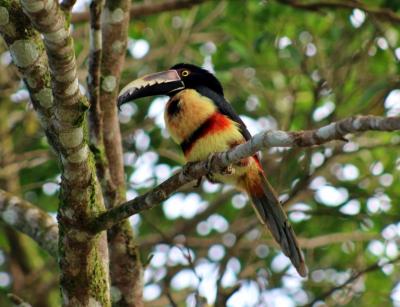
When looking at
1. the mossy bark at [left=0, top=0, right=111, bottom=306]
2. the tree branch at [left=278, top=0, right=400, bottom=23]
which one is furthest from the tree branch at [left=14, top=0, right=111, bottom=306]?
the tree branch at [left=278, top=0, right=400, bottom=23]

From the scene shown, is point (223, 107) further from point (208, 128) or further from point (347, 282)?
point (347, 282)

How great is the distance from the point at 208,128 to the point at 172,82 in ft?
1.58

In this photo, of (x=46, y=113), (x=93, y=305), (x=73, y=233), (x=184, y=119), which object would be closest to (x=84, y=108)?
(x=46, y=113)

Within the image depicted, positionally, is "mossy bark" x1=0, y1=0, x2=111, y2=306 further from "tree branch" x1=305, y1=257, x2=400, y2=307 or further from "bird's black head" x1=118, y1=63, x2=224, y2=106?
"tree branch" x1=305, y1=257, x2=400, y2=307

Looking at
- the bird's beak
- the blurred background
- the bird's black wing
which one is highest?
the bird's beak

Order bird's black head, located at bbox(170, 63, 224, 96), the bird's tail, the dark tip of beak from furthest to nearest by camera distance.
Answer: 1. bird's black head, located at bbox(170, 63, 224, 96)
2. the bird's tail
3. the dark tip of beak

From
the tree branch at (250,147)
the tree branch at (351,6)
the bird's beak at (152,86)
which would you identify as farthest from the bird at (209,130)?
the tree branch at (351,6)

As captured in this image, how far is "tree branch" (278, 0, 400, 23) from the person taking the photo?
5312mm

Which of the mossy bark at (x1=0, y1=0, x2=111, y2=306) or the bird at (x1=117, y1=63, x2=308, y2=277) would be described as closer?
the mossy bark at (x1=0, y1=0, x2=111, y2=306)

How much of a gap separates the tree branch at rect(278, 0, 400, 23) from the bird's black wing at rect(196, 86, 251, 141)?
1.45 m

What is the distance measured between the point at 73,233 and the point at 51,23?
1008mm

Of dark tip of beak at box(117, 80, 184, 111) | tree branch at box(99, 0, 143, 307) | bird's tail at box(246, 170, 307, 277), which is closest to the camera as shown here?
dark tip of beak at box(117, 80, 184, 111)

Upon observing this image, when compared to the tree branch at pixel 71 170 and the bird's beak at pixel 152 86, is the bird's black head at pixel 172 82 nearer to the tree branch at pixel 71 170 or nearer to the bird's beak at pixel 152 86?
the bird's beak at pixel 152 86

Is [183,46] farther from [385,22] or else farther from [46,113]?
[46,113]
